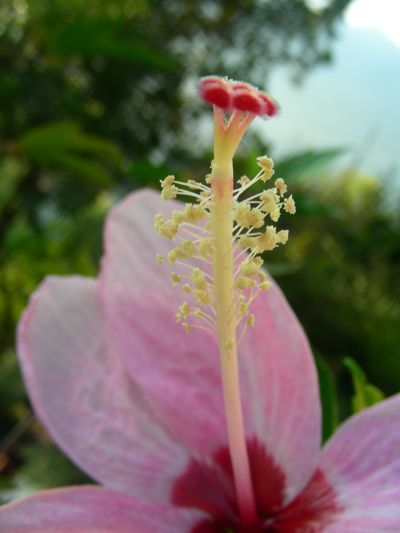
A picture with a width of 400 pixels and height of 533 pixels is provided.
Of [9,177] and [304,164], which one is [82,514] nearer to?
[304,164]

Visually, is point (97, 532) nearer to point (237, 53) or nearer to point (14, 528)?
point (14, 528)

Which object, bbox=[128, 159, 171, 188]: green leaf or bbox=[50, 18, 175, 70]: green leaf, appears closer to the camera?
bbox=[128, 159, 171, 188]: green leaf

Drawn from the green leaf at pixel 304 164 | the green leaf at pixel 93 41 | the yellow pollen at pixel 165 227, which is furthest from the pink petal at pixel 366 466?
the green leaf at pixel 93 41

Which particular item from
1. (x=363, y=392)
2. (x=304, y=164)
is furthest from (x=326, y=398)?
(x=304, y=164)

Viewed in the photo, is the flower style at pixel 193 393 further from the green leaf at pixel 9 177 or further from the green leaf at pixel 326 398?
the green leaf at pixel 9 177

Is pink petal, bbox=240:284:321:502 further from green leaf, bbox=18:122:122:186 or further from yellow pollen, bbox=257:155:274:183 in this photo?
green leaf, bbox=18:122:122:186

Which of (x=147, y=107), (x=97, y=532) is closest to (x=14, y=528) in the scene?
(x=97, y=532)

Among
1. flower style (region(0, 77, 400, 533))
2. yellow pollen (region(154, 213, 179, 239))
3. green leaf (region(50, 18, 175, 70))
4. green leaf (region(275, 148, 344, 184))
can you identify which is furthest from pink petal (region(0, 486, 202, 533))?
green leaf (region(50, 18, 175, 70))
